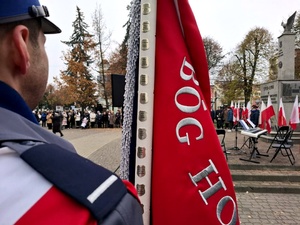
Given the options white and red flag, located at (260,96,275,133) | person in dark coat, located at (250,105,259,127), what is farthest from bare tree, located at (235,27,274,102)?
white and red flag, located at (260,96,275,133)

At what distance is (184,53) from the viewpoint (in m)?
1.58

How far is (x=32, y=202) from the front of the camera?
0.54 metres

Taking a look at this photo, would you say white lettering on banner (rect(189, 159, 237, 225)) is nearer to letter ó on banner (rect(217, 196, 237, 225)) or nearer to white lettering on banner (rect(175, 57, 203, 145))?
letter ó on banner (rect(217, 196, 237, 225))

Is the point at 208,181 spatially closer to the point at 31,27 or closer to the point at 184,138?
the point at 184,138

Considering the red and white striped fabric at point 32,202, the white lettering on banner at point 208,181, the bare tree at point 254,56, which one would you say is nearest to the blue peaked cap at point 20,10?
the red and white striped fabric at point 32,202

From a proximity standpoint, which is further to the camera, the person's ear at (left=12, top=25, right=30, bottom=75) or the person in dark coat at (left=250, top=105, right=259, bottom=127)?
the person in dark coat at (left=250, top=105, right=259, bottom=127)

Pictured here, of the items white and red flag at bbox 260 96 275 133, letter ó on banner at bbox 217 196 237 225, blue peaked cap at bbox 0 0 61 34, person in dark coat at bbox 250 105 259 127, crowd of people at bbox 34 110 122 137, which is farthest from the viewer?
crowd of people at bbox 34 110 122 137

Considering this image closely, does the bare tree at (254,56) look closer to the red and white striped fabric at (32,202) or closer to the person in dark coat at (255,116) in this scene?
the person in dark coat at (255,116)

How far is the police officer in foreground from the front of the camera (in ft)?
1.75

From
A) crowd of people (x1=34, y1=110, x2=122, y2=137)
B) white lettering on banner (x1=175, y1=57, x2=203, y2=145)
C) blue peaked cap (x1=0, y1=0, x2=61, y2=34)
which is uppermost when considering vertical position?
blue peaked cap (x1=0, y1=0, x2=61, y2=34)

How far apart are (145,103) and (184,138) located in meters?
0.29

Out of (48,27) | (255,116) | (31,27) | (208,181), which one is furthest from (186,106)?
(255,116)

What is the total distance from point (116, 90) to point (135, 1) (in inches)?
42.7

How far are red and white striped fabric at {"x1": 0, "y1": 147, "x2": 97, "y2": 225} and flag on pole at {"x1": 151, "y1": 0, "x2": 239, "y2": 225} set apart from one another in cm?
100
